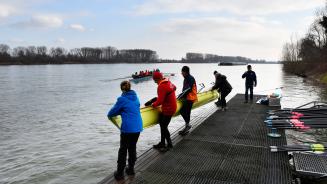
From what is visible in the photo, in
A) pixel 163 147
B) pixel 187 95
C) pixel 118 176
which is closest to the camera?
pixel 118 176

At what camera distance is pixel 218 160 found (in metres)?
6.86

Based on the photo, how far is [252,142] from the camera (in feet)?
27.1

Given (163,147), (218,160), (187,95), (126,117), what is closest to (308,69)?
(187,95)

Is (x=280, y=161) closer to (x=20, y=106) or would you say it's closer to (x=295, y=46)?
(x=20, y=106)

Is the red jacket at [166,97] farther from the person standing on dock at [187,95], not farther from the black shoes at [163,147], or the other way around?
the person standing on dock at [187,95]

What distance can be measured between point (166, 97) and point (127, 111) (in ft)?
5.72

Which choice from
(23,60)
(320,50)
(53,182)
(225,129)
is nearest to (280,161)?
(225,129)

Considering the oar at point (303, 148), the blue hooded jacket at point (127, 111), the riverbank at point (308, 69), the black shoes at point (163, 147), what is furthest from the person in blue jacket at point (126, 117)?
the riverbank at point (308, 69)

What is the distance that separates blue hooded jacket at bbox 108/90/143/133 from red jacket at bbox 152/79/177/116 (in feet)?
4.59

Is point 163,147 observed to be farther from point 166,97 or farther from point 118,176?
point 118,176

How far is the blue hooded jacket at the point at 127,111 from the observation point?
5.68 meters

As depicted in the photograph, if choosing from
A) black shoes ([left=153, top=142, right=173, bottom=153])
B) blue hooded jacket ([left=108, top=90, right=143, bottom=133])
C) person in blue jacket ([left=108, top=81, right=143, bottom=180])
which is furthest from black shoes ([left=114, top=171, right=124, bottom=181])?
black shoes ([left=153, top=142, right=173, bottom=153])

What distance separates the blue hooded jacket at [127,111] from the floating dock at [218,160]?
1.02m

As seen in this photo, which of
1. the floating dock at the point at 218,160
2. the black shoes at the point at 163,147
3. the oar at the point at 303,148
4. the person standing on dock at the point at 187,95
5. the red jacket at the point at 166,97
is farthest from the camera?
the person standing on dock at the point at 187,95
